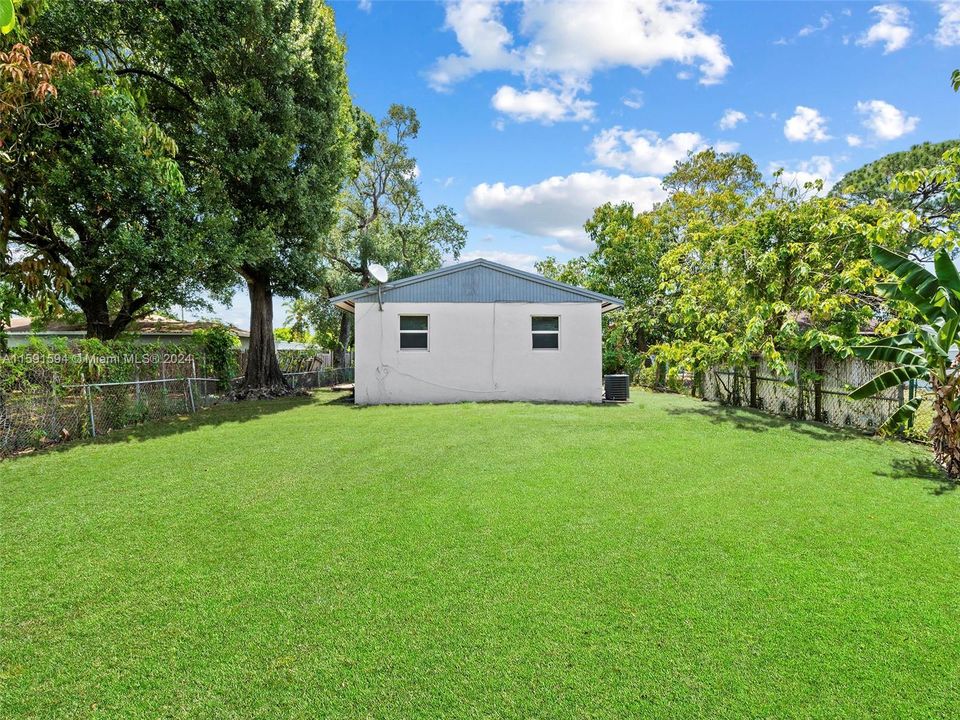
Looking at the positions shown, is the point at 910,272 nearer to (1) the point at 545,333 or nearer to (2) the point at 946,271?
(2) the point at 946,271

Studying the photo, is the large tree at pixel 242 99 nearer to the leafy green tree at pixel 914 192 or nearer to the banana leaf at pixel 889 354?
the banana leaf at pixel 889 354

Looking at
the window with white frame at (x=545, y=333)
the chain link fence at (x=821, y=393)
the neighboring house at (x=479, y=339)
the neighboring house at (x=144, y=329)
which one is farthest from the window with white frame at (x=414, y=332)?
the neighboring house at (x=144, y=329)

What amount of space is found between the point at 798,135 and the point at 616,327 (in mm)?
11114

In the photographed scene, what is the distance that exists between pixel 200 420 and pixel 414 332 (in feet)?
19.7

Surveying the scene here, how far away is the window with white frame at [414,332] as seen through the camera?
45.2 feet

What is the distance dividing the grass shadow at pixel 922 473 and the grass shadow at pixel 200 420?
1234cm

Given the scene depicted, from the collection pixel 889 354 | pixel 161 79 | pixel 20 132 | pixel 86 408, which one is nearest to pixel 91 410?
pixel 86 408

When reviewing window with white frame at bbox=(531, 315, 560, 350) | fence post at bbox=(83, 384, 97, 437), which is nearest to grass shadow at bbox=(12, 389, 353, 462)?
fence post at bbox=(83, 384, 97, 437)

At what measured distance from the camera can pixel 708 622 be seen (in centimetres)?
304

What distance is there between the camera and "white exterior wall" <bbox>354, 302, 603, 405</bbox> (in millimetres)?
13648

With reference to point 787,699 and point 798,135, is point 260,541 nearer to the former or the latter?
point 787,699

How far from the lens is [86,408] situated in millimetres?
8633

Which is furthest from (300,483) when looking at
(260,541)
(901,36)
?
(901,36)

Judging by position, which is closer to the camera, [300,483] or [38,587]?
[38,587]
